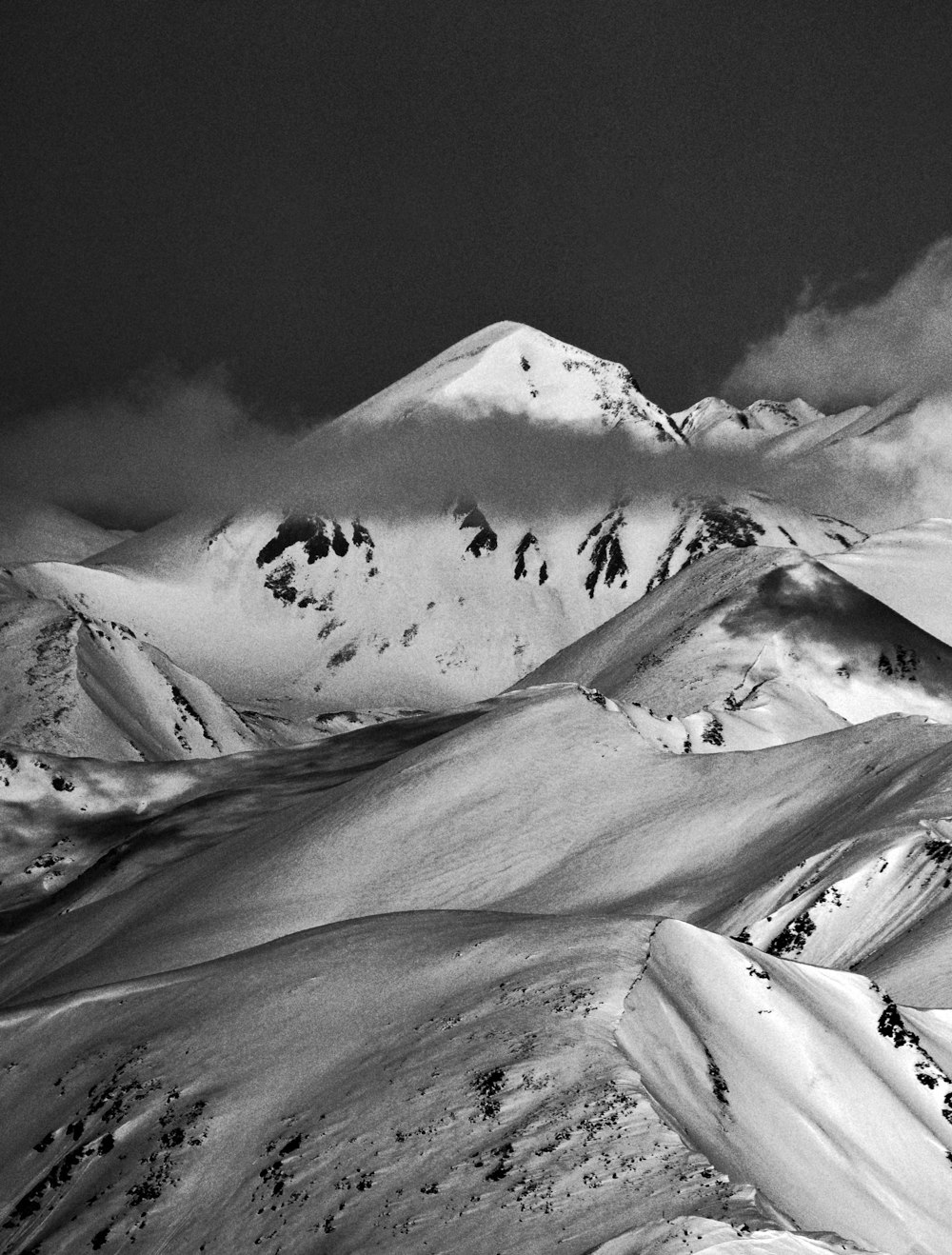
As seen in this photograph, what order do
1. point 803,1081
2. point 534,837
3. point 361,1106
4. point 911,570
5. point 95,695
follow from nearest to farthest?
point 361,1106, point 803,1081, point 534,837, point 95,695, point 911,570

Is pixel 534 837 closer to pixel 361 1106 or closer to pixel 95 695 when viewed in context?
pixel 361 1106

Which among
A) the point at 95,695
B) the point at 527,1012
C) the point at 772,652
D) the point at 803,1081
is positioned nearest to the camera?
the point at 527,1012

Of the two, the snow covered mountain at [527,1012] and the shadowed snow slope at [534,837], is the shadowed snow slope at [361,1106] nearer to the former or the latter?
the snow covered mountain at [527,1012]

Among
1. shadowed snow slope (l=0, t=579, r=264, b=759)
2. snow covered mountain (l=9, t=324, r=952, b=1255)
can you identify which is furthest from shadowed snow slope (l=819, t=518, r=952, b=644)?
snow covered mountain (l=9, t=324, r=952, b=1255)

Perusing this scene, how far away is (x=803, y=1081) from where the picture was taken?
2705cm

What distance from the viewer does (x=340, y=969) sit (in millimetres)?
32969

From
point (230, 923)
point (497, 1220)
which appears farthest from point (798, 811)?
point (497, 1220)

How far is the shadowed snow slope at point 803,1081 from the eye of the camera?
24.6m

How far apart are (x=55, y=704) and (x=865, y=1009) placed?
5209 inches

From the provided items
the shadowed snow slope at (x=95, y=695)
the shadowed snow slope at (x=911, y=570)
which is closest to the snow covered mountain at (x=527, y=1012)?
the shadowed snow slope at (x=95, y=695)

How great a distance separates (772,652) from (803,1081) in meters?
84.6

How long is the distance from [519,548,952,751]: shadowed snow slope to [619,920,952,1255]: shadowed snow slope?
59553mm

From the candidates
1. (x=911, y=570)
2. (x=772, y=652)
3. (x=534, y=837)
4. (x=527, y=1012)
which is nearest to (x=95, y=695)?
(x=772, y=652)

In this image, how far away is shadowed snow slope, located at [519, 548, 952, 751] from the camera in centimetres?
10444
